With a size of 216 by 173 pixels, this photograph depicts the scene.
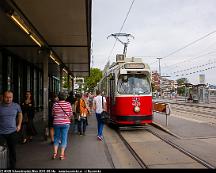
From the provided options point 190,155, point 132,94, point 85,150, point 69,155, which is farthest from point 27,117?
point 132,94

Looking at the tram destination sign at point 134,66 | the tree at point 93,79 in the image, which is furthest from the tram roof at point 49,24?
the tree at point 93,79

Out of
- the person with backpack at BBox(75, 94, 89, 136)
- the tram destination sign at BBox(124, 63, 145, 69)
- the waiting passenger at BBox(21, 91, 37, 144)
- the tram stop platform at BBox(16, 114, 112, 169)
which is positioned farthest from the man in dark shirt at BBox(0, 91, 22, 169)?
the tram destination sign at BBox(124, 63, 145, 69)

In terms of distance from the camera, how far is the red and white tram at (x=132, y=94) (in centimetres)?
1639

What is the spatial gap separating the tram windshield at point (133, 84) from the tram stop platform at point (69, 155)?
3983mm

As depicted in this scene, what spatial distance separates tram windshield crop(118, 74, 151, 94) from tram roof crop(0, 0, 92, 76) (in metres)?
2.58

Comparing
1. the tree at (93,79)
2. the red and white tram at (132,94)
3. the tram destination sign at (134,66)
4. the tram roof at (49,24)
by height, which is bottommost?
the red and white tram at (132,94)

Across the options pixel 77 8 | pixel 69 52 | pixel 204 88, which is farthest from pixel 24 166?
pixel 204 88

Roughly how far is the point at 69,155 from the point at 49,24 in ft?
18.0

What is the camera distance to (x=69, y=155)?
9.90 meters

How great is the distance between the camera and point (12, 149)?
7828mm

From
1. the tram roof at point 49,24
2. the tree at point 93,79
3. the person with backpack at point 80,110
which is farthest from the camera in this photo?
the tree at point 93,79

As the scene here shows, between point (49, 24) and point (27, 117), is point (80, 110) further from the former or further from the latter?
point (49, 24)

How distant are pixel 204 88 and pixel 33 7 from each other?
41.7 metres

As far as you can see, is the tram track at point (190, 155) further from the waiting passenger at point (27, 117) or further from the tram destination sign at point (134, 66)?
the waiting passenger at point (27, 117)
